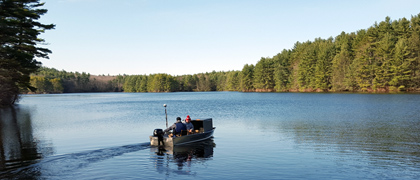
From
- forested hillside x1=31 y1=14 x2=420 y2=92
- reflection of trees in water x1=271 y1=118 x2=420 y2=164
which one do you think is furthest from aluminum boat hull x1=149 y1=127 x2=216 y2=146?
forested hillside x1=31 y1=14 x2=420 y2=92

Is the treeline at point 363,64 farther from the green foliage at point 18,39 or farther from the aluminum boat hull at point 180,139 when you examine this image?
the green foliage at point 18,39

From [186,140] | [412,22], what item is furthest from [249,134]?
[412,22]

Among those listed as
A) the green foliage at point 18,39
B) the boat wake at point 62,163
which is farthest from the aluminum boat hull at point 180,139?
the green foliage at point 18,39

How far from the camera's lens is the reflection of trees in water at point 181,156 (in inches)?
598

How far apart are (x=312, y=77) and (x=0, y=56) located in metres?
115

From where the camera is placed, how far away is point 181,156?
18.2 meters

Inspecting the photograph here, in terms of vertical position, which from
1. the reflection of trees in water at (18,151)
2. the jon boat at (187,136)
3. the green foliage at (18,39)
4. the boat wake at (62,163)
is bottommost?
the boat wake at (62,163)

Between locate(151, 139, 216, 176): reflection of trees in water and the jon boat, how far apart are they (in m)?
0.35

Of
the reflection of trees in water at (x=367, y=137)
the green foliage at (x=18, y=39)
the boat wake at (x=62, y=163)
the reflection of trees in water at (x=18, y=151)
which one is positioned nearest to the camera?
the boat wake at (x=62, y=163)

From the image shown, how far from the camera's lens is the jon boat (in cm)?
2019

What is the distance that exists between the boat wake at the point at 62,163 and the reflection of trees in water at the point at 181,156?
223 centimetres

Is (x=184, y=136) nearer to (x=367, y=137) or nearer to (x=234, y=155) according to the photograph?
(x=234, y=155)

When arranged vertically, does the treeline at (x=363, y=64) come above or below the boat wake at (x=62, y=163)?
above

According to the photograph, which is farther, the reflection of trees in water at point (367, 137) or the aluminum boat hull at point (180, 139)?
the aluminum boat hull at point (180, 139)
